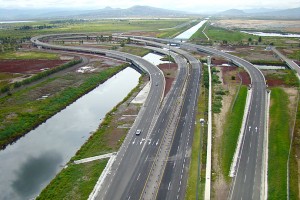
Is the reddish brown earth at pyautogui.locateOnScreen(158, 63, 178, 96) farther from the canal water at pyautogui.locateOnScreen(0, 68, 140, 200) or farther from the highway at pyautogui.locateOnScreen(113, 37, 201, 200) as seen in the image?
the canal water at pyautogui.locateOnScreen(0, 68, 140, 200)

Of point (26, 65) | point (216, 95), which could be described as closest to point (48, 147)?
point (216, 95)

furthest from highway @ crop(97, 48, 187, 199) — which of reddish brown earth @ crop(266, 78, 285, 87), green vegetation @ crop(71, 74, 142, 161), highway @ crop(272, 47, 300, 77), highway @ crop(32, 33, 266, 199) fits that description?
highway @ crop(272, 47, 300, 77)

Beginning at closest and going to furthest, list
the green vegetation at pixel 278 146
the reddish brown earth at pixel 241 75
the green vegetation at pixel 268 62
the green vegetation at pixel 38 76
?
the green vegetation at pixel 278 146 < the green vegetation at pixel 38 76 < the reddish brown earth at pixel 241 75 < the green vegetation at pixel 268 62

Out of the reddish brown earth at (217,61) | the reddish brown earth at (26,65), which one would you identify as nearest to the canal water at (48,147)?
the reddish brown earth at (26,65)

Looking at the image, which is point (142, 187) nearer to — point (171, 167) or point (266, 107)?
point (171, 167)

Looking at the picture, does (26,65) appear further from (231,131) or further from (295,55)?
(295,55)

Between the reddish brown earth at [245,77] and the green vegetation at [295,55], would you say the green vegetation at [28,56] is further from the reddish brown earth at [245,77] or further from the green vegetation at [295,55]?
the green vegetation at [295,55]
